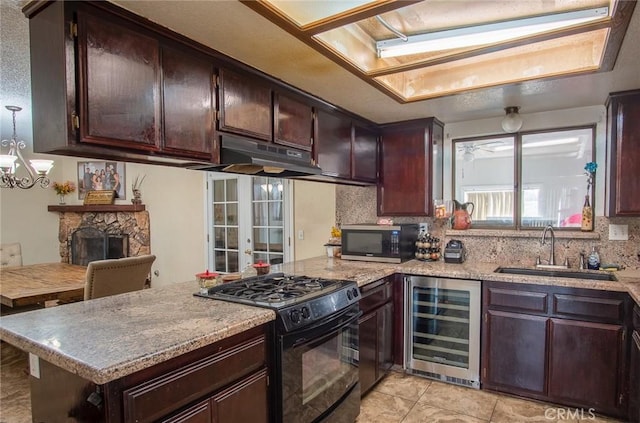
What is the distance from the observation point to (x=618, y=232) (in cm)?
284

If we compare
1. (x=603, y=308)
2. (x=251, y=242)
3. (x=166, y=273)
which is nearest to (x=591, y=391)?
(x=603, y=308)

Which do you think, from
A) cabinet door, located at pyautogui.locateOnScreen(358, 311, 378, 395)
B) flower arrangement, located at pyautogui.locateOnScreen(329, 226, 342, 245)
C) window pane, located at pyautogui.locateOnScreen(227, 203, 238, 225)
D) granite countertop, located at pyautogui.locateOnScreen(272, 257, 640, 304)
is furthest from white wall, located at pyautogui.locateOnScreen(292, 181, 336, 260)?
cabinet door, located at pyautogui.locateOnScreen(358, 311, 378, 395)

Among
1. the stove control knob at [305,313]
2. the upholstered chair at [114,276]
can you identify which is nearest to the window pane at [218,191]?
the upholstered chair at [114,276]

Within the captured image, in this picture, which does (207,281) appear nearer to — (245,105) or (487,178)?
(245,105)

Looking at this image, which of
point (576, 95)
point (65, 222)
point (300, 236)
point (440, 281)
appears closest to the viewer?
point (576, 95)

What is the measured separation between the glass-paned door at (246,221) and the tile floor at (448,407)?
2.12 meters

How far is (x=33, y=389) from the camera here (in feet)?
4.99

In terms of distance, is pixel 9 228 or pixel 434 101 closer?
pixel 434 101

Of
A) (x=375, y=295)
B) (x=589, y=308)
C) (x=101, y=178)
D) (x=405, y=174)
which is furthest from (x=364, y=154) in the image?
(x=101, y=178)

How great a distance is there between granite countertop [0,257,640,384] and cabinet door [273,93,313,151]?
1145mm

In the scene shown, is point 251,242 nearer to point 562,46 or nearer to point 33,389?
point 33,389

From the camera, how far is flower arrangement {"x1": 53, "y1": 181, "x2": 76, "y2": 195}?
230 inches

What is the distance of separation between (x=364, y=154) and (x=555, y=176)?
1.64 metres

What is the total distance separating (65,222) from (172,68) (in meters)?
5.41
